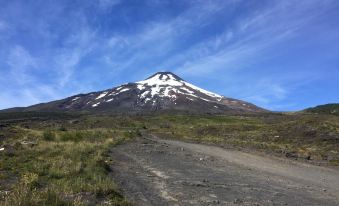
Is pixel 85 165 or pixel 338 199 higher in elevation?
pixel 85 165

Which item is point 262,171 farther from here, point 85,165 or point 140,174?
point 85,165

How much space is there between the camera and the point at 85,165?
21.7 meters

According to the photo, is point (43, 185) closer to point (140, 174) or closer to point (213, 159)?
point (140, 174)

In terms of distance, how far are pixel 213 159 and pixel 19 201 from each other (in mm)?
21785

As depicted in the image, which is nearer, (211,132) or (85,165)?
(85,165)

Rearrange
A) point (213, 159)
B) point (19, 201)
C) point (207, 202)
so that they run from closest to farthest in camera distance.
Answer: point (19, 201), point (207, 202), point (213, 159)

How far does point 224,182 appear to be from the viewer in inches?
792

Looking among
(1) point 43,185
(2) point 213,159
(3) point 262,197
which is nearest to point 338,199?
(3) point 262,197

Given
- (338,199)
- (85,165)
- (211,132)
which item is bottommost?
(338,199)

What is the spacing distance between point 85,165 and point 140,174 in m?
2.61

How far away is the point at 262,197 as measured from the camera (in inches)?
642

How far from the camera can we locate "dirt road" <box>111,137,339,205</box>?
1567cm

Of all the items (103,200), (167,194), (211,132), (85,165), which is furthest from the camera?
(211,132)

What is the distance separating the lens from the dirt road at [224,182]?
1567 centimetres
